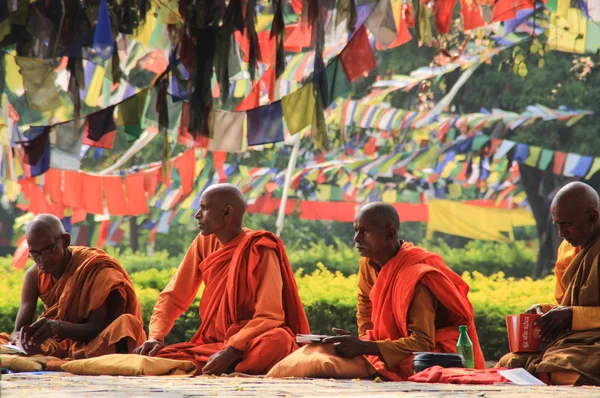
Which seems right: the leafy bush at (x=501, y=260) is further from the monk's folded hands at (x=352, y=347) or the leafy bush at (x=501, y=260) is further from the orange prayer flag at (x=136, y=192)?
the monk's folded hands at (x=352, y=347)

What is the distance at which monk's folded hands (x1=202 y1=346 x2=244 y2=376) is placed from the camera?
21.5 ft

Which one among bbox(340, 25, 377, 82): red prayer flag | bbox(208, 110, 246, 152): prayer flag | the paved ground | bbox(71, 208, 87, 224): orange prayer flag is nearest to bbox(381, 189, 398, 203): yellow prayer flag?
bbox(71, 208, 87, 224): orange prayer flag

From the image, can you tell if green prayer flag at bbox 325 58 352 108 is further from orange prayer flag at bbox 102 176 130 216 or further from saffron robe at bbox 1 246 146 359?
orange prayer flag at bbox 102 176 130 216

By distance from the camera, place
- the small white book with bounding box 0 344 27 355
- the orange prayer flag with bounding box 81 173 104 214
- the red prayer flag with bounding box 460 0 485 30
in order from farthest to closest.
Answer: the orange prayer flag with bounding box 81 173 104 214 < the red prayer flag with bounding box 460 0 485 30 < the small white book with bounding box 0 344 27 355

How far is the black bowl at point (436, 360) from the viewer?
5824 millimetres

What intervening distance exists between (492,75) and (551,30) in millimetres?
3369

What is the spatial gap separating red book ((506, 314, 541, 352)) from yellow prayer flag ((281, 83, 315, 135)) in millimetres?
2310

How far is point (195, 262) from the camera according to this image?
25.1 ft

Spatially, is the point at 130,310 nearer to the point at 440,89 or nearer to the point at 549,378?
the point at 549,378

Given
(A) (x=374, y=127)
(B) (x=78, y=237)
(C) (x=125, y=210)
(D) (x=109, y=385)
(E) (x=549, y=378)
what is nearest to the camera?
(D) (x=109, y=385)

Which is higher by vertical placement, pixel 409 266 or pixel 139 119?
pixel 139 119

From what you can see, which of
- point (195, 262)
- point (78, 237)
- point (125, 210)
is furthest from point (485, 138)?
point (195, 262)

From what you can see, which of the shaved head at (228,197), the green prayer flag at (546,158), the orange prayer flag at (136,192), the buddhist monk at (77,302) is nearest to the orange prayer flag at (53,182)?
the orange prayer flag at (136,192)

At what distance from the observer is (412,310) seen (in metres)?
6.23
